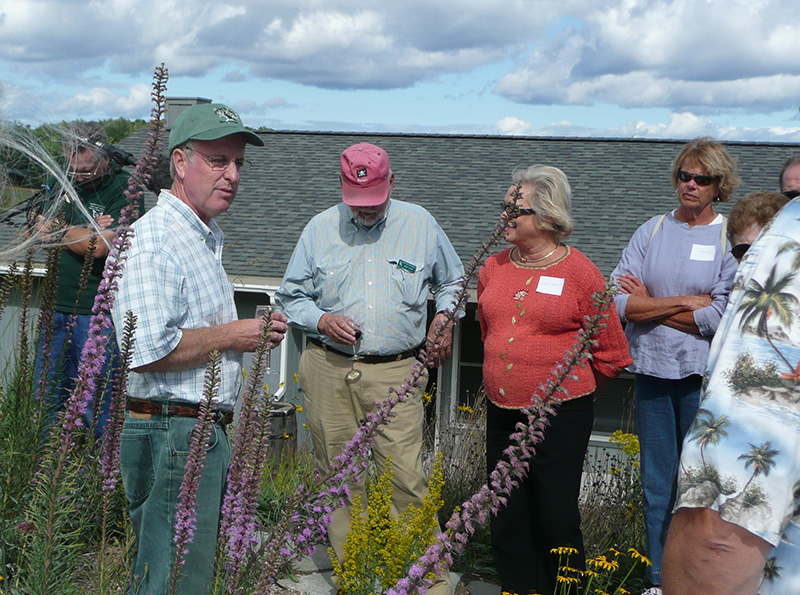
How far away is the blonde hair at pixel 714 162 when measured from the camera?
416 centimetres

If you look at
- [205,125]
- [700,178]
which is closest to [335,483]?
[205,125]

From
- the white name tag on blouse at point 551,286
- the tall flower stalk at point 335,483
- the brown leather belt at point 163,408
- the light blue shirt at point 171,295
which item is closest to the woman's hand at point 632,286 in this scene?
the white name tag on blouse at point 551,286

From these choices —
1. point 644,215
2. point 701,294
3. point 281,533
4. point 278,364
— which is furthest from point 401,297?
point 644,215

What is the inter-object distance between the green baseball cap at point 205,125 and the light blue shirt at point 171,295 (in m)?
0.22

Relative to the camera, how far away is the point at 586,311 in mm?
3793

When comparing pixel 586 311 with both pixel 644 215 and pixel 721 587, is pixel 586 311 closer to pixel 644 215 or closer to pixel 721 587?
pixel 721 587

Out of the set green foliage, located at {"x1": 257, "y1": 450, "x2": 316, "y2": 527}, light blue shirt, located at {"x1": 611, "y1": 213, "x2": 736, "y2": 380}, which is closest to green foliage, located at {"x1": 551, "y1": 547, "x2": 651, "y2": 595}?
light blue shirt, located at {"x1": 611, "y1": 213, "x2": 736, "y2": 380}

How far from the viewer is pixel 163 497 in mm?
2600

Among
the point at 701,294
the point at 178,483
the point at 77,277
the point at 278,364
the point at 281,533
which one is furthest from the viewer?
the point at 278,364

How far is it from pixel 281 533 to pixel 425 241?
2409 mm

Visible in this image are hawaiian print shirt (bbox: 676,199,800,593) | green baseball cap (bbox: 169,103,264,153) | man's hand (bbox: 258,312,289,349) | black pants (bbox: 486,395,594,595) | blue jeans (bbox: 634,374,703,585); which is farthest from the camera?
blue jeans (bbox: 634,374,703,585)

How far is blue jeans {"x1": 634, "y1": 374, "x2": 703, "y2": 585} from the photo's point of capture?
4137 mm

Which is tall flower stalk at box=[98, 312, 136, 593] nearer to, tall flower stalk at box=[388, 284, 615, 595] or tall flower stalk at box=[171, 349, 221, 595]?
tall flower stalk at box=[171, 349, 221, 595]

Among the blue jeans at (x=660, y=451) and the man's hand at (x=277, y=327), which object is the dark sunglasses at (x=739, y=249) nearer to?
the blue jeans at (x=660, y=451)
